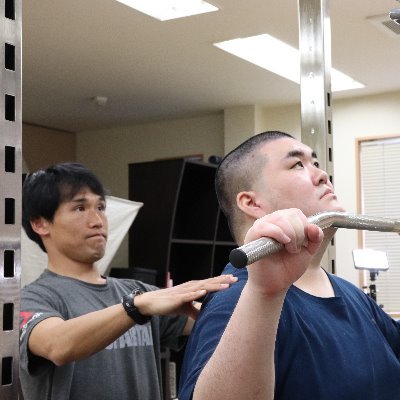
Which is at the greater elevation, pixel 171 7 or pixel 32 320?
pixel 171 7

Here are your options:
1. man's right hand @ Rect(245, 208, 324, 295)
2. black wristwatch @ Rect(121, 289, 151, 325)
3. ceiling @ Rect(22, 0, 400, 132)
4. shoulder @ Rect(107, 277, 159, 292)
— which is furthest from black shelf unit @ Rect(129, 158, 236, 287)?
man's right hand @ Rect(245, 208, 324, 295)

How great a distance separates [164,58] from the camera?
5.78 meters

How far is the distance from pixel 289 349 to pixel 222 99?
6.27 metres

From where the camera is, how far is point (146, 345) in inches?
76.4

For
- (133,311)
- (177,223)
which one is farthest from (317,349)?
(177,223)

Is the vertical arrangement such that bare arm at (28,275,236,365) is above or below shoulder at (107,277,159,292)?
below

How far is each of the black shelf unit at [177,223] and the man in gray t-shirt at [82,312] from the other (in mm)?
3213

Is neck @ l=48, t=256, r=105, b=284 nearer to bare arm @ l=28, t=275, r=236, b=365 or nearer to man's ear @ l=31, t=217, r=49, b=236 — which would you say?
man's ear @ l=31, t=217, r=49, b=236

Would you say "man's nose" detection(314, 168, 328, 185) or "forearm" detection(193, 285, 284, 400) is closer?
"forearm" detection(193, 285, 284, 400)

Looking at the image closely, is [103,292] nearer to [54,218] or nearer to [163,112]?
[54,218]

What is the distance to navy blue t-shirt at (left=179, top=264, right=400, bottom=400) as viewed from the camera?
108cm

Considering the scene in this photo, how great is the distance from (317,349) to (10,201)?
1.83 feet

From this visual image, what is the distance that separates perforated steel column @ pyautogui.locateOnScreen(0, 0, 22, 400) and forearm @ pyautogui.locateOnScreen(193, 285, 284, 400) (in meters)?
0.24

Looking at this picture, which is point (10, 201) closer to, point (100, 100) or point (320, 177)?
point (320, 177)
